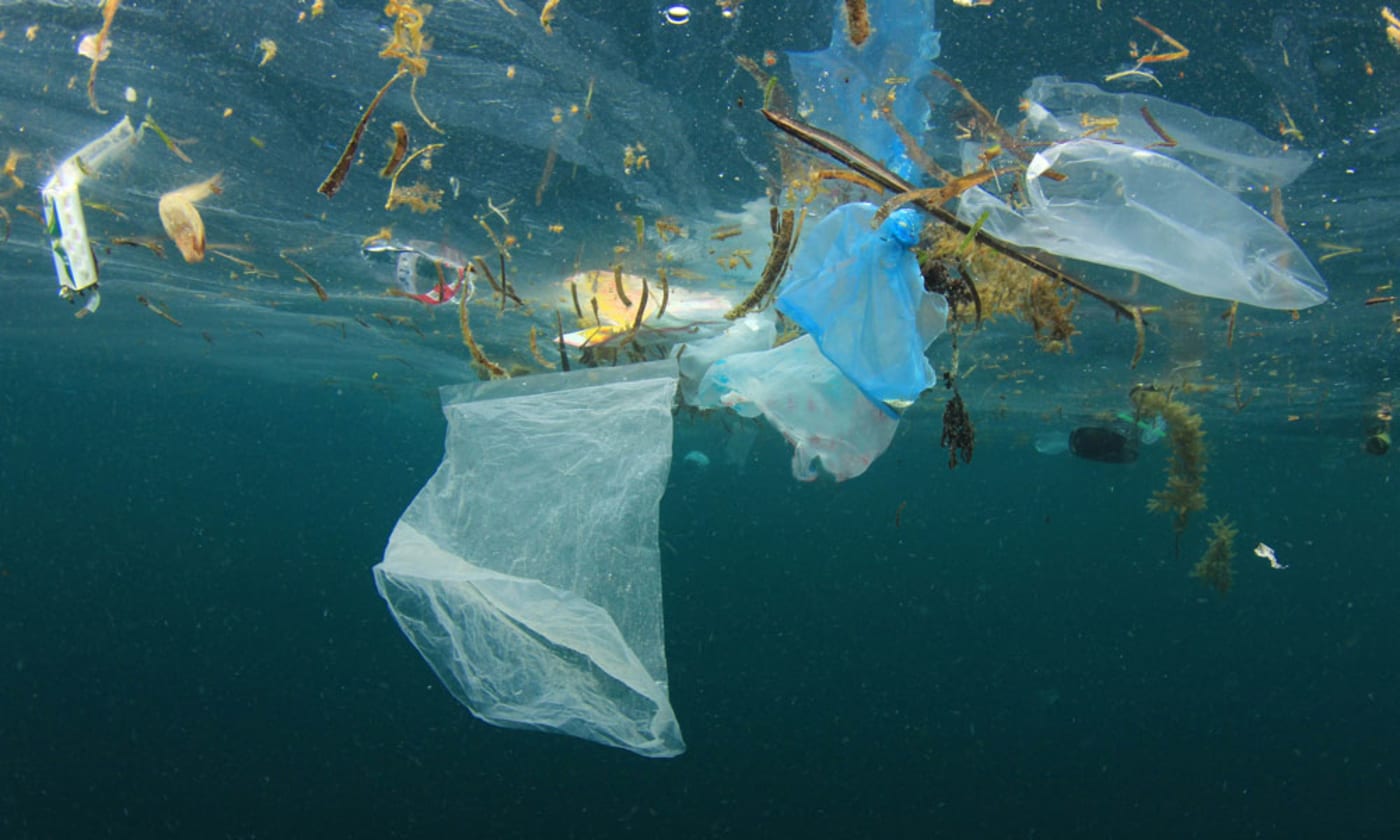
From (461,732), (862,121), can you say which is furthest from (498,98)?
(461,732)

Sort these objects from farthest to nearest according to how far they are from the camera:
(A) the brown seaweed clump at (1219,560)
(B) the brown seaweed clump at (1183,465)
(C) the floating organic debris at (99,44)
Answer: (A) the brown seaweed clump at (1219,560) < (B) the brown seaweed clump at (1183,465) < (C) the floating organic debris at (99,44)

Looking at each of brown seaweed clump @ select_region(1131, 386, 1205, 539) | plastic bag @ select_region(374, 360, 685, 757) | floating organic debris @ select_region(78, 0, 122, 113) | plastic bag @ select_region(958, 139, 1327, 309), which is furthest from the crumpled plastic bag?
brown seaweed clump @ select_region(1131, 386, 1205, 539)

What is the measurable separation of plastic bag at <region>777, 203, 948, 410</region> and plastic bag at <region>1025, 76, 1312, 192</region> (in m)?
2.47

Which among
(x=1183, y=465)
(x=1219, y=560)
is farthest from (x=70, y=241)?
(x=1219, y=560)

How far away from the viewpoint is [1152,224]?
11.1ft

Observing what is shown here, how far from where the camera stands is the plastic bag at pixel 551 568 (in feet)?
9.99

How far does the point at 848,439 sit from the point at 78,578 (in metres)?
113

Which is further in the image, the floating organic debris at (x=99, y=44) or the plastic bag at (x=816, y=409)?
the floating organic debris at (x=99, y=44)

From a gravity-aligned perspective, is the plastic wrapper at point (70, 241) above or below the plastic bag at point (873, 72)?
below

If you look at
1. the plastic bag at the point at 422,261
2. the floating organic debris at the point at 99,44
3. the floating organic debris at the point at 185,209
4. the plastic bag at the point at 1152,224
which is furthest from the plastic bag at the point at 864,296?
the plastic bag at the point at 422,261

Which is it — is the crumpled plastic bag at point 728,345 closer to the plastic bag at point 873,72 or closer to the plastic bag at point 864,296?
the plastic bag at point 873,72

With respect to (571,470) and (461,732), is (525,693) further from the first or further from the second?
(461,732)

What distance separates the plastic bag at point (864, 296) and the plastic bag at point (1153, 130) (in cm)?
247

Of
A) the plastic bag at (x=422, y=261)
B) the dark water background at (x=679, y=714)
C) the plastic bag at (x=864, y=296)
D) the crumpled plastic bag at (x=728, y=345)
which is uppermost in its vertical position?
the plastic bag at (x=864, y=296)
